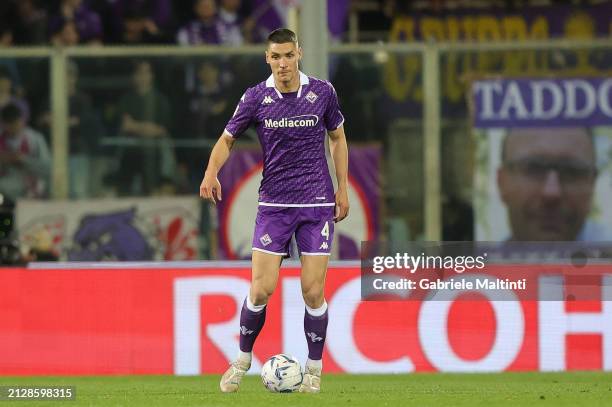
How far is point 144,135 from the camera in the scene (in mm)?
15094

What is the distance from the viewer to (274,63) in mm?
9391

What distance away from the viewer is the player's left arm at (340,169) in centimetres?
962

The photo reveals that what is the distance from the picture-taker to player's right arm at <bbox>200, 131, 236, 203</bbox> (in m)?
9.24

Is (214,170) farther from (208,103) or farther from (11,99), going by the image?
(11,99)

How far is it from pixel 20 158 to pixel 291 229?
235 inches

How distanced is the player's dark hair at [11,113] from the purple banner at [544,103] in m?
4.21

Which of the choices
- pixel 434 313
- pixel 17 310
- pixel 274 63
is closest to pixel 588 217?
pixel 434 313

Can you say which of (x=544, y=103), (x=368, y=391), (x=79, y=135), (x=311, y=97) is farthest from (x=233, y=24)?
(x=368, y=391)

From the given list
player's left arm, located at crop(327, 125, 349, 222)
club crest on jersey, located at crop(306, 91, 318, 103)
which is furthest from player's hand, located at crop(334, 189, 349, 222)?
club crest on jersey, located at crop(306, 91, 318, 103)

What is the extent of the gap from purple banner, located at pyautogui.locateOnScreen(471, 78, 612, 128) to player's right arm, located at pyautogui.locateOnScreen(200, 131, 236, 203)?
599 centimetres

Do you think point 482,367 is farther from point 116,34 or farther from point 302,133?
point 116,34

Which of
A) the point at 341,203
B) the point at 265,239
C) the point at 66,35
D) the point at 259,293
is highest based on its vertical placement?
the point at 66,35

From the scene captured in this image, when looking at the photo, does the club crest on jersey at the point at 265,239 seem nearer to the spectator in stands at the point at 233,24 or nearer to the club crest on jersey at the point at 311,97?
the club crest on jersey at the point at 311,97

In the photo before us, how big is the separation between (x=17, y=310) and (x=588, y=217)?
5454mm
